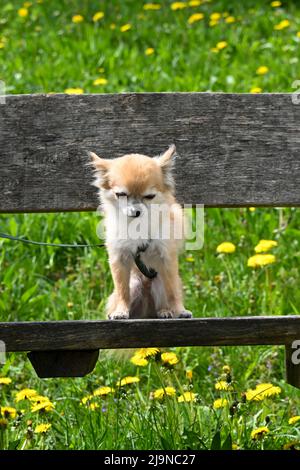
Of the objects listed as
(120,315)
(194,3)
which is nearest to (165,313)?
(120,315)

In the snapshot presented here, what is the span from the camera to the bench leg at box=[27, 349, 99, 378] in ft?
11.0

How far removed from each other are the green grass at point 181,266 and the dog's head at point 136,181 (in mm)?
872

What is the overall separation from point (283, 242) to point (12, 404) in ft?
6.09

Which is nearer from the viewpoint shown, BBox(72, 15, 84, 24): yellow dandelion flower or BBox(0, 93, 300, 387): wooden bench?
BBox(0, 93, 300, 387): wooden bench

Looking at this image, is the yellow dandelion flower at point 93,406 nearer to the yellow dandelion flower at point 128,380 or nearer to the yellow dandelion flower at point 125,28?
the yellow dandelion flower at point 128,380

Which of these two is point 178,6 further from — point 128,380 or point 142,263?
point 142,263

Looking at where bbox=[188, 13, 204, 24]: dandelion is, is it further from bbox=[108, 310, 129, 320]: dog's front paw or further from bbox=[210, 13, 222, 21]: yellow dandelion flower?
bbox=[108, 310, 129, 320]: dog's front paw

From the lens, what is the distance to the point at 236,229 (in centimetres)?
574

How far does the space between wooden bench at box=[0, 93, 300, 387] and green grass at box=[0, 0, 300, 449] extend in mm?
760

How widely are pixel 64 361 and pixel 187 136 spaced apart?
1.14m

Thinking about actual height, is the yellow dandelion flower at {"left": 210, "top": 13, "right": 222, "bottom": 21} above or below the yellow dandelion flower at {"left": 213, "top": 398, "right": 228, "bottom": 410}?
above

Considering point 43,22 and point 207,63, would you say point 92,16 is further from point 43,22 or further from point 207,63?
point 207,63

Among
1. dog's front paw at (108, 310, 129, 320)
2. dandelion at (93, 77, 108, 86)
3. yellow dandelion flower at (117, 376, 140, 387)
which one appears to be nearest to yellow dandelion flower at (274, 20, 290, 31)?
dandelion at (93, 77, 108, 86)

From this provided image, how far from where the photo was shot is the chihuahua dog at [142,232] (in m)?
3.27
